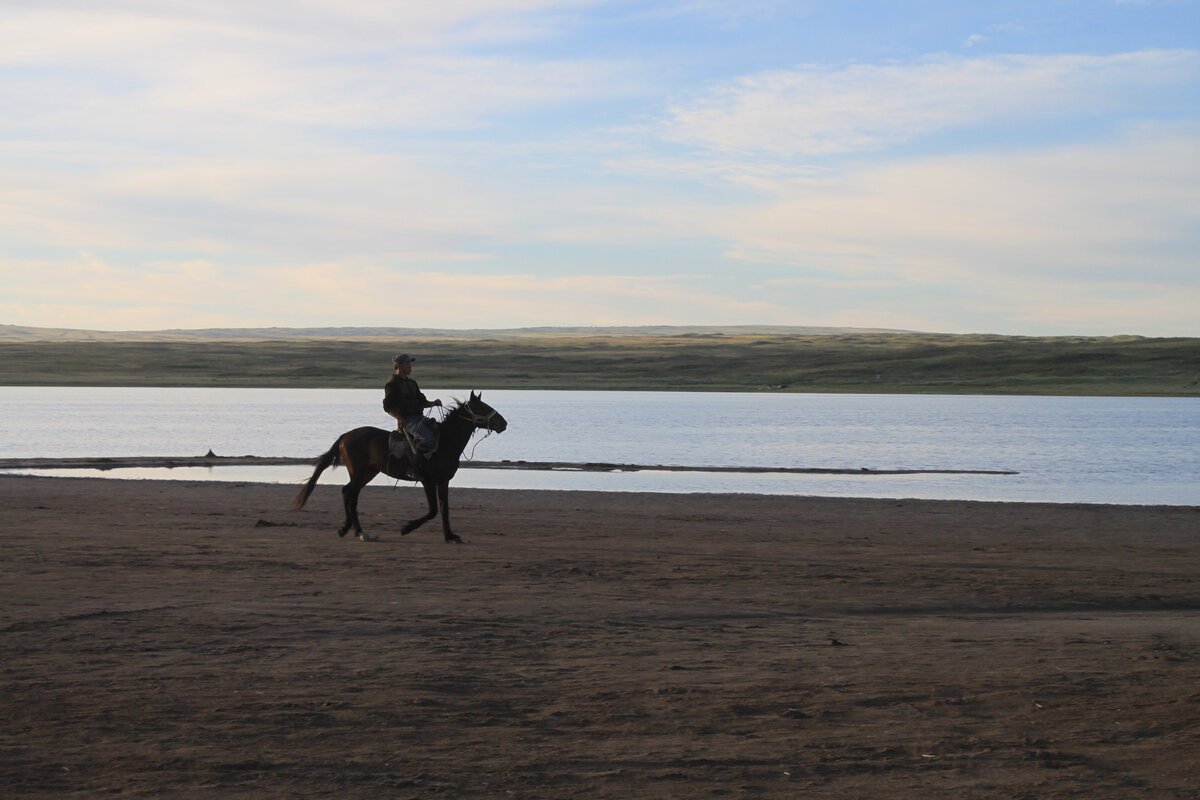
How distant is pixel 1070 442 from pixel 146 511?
32385mm

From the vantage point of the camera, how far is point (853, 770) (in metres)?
6.33

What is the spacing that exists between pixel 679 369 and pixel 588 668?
381 ft

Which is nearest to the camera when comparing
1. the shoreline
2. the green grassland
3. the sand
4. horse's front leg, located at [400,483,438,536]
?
the sand

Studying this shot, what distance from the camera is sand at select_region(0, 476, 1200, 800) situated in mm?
6238

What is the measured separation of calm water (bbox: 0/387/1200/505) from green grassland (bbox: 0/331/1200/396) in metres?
24.1

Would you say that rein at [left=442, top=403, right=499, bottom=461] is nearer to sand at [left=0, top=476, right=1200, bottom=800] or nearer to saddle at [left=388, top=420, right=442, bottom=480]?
saddle at [left=388, top=420, right=442, bottom=480]

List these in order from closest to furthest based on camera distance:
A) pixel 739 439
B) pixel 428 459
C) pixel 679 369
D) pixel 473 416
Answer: pixel 428 459
pixel 473 416
pixel 739 439
pixel 679 369

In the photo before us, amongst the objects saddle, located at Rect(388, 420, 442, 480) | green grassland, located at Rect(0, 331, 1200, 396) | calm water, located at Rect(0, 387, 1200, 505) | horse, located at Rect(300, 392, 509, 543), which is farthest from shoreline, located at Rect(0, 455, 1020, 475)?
green grassland, located at Rect(0, 331, 1200, 396)

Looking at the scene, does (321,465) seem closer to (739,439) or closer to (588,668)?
(588,668)

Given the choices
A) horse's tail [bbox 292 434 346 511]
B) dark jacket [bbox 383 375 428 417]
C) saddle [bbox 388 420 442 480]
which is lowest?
horse's tail [bbox 292 434 346 511]

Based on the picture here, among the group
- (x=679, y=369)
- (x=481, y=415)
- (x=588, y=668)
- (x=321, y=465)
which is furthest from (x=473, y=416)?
(x=679, y=369)

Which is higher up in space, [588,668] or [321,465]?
[321,465]

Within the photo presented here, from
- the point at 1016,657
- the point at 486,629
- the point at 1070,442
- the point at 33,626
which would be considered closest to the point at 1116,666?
the point at 1016,657

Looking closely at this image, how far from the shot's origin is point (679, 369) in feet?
408
